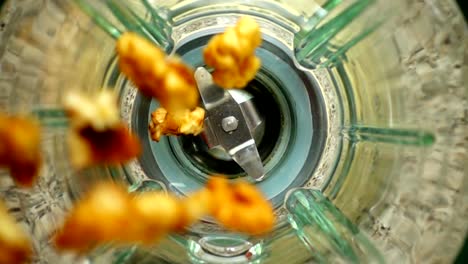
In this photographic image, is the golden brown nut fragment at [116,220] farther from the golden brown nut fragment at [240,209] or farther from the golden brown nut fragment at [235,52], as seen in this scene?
the golden brown nut fragment at [235,52]

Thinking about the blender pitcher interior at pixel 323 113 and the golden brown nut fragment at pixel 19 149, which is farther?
the blender pitcher interior at pixel 323 113

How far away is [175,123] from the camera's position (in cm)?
61

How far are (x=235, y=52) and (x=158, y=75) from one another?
9 centimetres

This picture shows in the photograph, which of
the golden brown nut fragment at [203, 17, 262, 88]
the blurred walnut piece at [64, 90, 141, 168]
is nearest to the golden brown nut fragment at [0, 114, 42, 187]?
the blurred walnut piece at [64, 90, 141, 168]

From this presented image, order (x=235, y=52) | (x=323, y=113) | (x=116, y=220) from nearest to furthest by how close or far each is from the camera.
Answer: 1. (x=116, y=220)
2. (x=235, y=52)
3. (x=323, y=113)

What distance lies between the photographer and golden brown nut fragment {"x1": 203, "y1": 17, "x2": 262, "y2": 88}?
54 centimetres

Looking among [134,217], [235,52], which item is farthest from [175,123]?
[134,217]

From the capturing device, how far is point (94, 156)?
43 centimetres

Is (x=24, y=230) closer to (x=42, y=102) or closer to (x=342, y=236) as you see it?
(x=42, y=102)

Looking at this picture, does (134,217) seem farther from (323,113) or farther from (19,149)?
(323,113)

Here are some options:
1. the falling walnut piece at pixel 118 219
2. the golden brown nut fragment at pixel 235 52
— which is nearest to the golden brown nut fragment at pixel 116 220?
the falling walnut piece at pixel 118 219

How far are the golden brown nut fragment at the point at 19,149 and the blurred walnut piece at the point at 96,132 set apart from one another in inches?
1.0

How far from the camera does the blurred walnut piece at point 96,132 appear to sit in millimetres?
409

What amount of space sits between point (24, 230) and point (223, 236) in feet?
0.52
